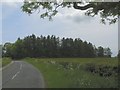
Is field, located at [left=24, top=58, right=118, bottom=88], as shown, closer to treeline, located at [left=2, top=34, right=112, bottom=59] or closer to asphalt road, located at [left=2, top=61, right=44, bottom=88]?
asphalt road, located at [left=2, top=61, right=44, bottom=88]

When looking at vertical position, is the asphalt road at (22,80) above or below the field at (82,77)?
below

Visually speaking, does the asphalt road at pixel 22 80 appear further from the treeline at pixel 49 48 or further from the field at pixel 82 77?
the treeline at pixel 49 48

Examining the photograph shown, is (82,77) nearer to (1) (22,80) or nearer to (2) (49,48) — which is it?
(1) (22,80)

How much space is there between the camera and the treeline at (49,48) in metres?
134

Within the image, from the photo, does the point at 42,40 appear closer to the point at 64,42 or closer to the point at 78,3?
the point at 64,42

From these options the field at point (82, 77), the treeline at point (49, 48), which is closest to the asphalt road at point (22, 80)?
the field at point (82, 77)

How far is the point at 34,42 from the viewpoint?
502 ft

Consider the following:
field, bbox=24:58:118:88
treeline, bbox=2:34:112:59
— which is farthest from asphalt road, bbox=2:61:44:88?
treeline, bbox=2:34:112:59

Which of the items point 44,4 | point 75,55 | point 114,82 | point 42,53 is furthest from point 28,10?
point 42,53

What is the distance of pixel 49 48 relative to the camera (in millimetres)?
148125

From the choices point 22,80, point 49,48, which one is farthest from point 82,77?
point 49,48

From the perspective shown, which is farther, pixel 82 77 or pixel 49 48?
pixel 49 48

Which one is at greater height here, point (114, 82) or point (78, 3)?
point (78, 3)

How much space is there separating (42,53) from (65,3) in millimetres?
136740
